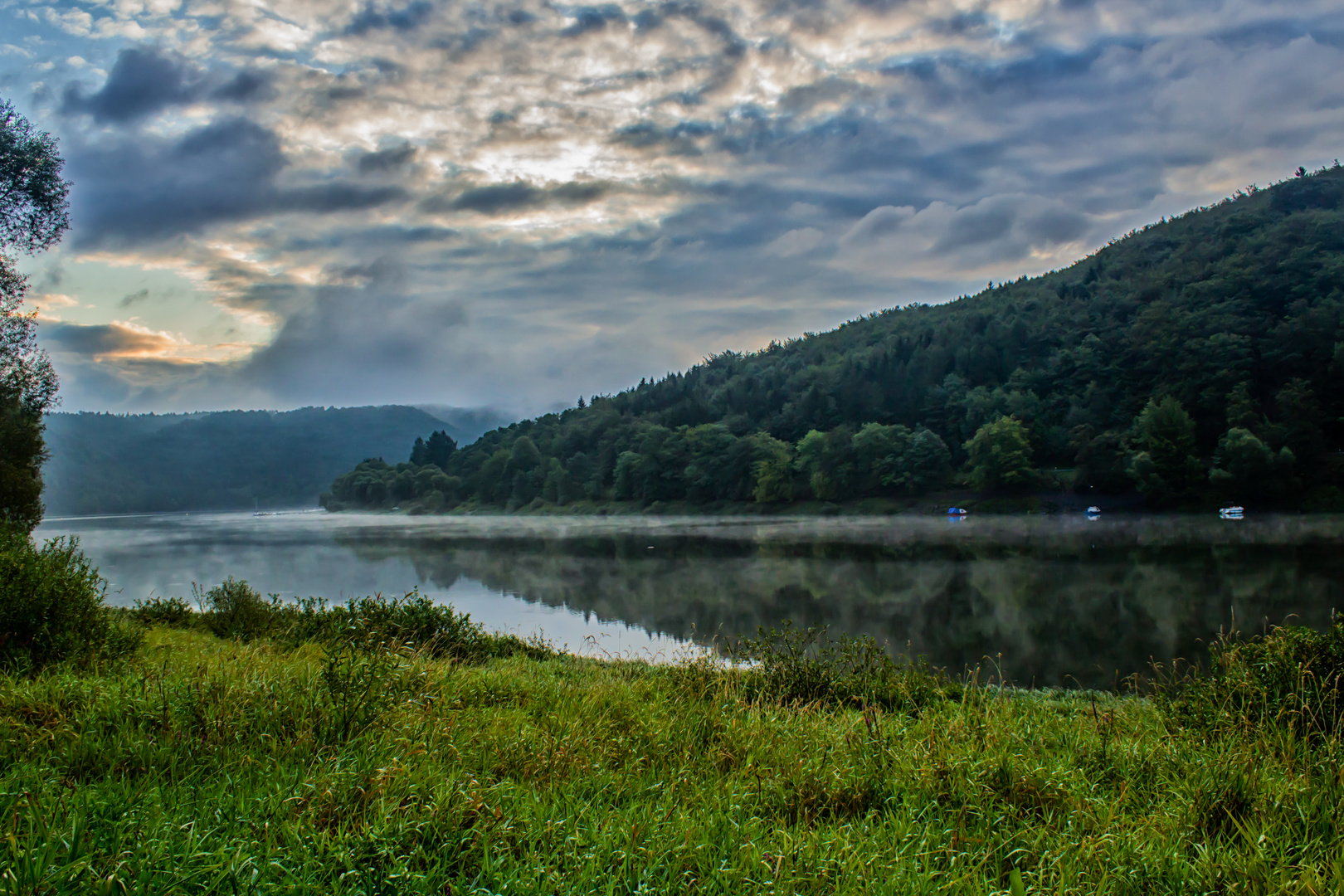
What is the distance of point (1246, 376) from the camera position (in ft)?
230

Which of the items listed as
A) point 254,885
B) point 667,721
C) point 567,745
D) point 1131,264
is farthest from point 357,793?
point 1131,264

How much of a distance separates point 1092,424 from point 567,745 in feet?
270

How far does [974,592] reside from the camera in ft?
88.6

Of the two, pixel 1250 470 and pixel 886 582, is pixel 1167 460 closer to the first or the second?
pixel 1250 470

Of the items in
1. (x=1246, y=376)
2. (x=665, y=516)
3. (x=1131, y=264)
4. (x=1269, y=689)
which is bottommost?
(x=665, y=516)

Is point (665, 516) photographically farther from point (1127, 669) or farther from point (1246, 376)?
point (1127, 669)

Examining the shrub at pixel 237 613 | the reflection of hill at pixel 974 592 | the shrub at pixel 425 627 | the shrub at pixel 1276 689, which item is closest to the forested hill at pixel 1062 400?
the reflection of hill at pixel 974 592

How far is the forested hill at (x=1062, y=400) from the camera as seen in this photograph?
65250 mm

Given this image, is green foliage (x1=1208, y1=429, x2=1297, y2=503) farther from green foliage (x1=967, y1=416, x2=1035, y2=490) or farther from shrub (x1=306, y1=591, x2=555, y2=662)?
shrub (x1=306, y1=591, x2=555, y2=662)

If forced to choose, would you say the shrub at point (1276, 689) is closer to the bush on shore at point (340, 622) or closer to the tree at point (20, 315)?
the bush on shore at point (340, 622)

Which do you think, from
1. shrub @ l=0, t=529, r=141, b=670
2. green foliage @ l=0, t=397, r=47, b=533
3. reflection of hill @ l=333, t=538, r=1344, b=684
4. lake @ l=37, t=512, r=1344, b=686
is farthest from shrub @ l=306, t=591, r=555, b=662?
green foliage @ l=0, t=397, r=47, b=533

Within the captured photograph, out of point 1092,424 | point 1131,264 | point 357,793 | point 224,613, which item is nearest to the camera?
point 357,793

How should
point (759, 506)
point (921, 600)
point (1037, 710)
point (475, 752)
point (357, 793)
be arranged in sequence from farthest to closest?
point (759, 506)
point (921, 600)
point (1037, 710)
point (475, 752)
point (357, 793)

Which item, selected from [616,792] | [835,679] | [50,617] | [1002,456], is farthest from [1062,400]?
[50,617]
